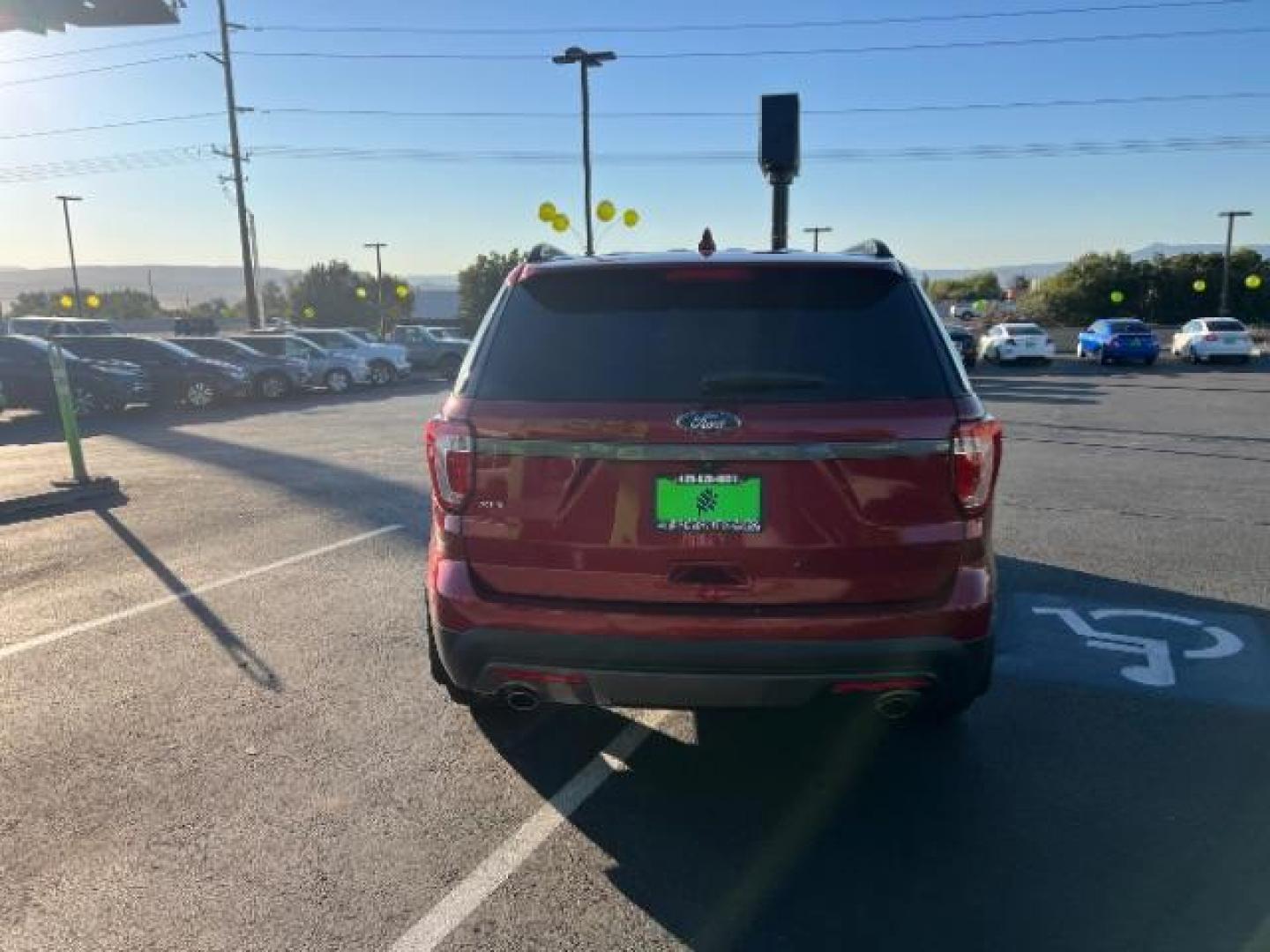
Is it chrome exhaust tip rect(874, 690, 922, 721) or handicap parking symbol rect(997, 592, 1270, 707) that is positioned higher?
chrome exhaust tip rect(874, 690, 922, 721)

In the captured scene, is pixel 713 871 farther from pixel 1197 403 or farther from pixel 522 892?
pixel 1197 403

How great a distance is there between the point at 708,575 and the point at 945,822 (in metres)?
1.27

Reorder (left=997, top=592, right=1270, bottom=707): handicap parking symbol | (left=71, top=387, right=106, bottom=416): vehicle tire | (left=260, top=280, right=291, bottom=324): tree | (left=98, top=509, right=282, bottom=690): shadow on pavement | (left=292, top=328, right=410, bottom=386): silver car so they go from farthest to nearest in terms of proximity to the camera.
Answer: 1. (left=260, top=280, right=291, bottom=324): tree
2. (left=292, top=328, right=410, bottom=386): silver car
3. (left=71, top=387, right=106, bottom=416): vehicle tire
4. (left=98, top=509, right=282, bottom=690): shadow on pavement
5. (left=997, top=592, right=1270, bottom=707): handicap parking symbol

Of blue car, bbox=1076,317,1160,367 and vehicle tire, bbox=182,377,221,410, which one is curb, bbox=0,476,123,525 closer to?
vehicle tire, bbox=182,377,221,410

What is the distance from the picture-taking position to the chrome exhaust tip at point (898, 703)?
117 inches

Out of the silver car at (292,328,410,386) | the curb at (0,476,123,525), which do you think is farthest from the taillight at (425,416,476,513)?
the silver car at (292,328,410,386)

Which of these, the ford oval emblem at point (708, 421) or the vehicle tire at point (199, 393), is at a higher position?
the ford oval emblem at point (708, 421)

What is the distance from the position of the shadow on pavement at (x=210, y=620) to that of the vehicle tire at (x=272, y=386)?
1504cm

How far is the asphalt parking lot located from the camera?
2.75 m

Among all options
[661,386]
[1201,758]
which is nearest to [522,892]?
[661,386]

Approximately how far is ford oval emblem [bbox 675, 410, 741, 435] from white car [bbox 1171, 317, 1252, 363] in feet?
112

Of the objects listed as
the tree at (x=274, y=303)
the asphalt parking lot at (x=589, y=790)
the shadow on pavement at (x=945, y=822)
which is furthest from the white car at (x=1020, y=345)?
the tree at (x=274, y=303)

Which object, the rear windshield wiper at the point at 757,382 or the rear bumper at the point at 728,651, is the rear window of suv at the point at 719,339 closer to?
the rear windshield wiper at the point at 757,382

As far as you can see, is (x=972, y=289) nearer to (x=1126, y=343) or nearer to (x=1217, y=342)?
(x=1217, y=342)
